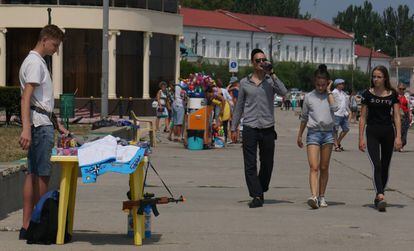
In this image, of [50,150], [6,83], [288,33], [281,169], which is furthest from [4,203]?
[288,33]

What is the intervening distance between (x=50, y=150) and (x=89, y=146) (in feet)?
1.33

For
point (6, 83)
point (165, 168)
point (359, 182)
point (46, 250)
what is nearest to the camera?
point (46, 250)

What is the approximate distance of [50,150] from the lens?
955cm

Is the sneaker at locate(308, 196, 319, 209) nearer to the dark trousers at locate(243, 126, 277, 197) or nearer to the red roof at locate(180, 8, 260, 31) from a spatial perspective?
the dark trousers at locate(243, 126, 277, 197)

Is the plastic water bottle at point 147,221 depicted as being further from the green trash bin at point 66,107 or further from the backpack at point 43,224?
the green trash bin at point 66,107

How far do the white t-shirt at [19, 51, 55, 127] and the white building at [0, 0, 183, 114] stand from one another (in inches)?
1388

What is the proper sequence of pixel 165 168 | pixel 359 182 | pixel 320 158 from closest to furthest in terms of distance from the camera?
1. pixel 320 158
2. pixel 359 182
3. pixel 165 168

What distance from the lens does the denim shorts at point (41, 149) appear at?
31.2 ft

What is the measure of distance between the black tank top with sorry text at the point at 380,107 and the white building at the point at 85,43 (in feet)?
107

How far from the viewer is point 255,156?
12.7 metres

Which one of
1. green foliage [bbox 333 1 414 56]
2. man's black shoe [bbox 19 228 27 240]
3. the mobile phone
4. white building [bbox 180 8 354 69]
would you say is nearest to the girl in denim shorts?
the mobile phone

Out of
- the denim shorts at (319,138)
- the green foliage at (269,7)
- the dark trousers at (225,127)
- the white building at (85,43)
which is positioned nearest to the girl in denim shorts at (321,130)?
the denim shorts at (319,138)

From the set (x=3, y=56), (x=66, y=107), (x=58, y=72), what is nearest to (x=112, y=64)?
(x=58, y=72)

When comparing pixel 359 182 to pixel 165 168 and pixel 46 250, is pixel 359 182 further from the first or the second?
pixel 46 250
